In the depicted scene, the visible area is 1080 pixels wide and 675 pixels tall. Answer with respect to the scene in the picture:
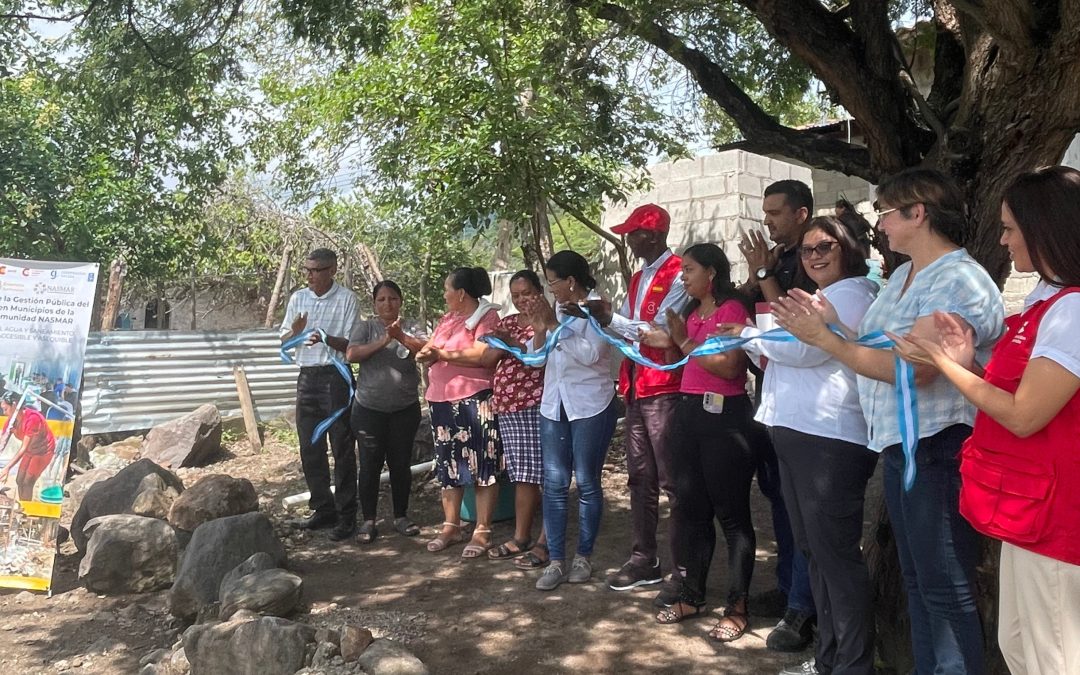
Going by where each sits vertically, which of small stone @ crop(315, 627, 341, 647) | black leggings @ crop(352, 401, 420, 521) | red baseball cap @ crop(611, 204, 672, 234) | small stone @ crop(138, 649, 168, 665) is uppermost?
red baseball cap @ crop(611, 204, 672, 234)

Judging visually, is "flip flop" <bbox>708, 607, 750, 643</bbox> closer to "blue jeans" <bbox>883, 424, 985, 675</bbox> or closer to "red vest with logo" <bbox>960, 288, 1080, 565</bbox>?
"blue jeans" <bbox>883, 424, 985, 675</bbox>

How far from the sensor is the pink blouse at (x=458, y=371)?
19.1 ft

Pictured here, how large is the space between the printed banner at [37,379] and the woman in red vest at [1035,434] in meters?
4.92

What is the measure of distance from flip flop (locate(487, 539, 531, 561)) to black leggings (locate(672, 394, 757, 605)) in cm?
144

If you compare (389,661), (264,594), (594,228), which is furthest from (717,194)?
(389,661)

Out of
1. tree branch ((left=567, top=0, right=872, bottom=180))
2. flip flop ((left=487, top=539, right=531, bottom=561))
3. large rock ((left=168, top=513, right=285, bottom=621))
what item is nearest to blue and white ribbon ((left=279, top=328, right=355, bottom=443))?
large rock ((left=168, top=513, right=285, bottom=621))

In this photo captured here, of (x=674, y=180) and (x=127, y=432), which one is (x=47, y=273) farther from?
(x=674, y=180)

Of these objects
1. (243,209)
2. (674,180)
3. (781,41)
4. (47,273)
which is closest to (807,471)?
(781,41)

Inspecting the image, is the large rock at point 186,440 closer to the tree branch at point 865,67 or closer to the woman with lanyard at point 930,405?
the tree branch at point 865,67

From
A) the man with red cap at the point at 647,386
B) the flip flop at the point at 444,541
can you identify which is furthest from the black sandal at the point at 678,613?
the flip flop at the point at 444,541

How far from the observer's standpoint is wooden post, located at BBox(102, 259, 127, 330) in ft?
30.8

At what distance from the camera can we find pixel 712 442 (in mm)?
4121

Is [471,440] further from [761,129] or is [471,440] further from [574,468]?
[761,129]

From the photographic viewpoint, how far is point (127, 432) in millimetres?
10188
